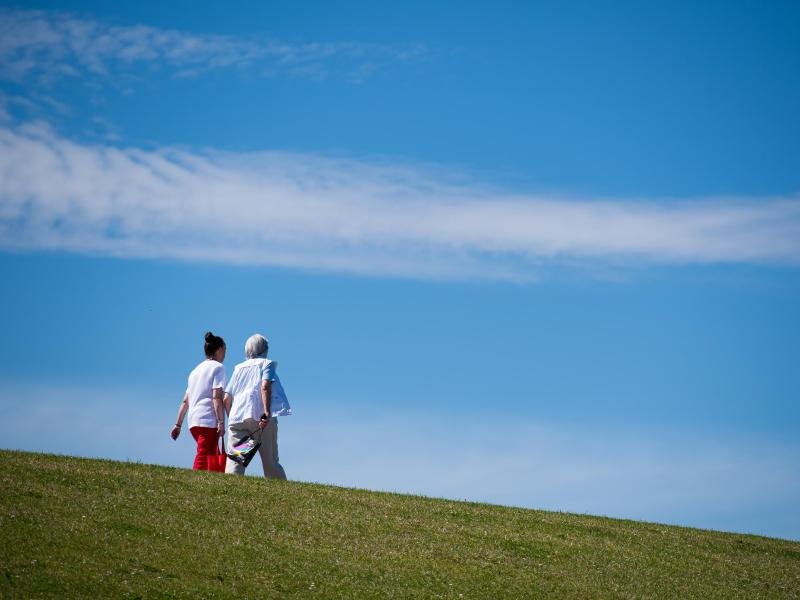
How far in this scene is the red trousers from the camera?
21.3 m

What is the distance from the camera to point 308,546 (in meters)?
17.1

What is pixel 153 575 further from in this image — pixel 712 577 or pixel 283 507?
pixel 712 577

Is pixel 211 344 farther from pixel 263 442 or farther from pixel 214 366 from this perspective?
pixel 263 442

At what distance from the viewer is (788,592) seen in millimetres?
19156

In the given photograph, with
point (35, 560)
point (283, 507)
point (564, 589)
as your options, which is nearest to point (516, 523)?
point (564, 589)

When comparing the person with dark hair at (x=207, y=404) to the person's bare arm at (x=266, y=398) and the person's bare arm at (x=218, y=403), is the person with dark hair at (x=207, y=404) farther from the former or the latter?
the person's bare arm at (x=266, y=398)

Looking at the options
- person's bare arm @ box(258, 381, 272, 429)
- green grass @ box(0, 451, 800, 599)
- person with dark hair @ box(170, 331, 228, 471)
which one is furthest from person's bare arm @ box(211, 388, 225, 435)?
green grass @ box(0, 451, 800, 599)

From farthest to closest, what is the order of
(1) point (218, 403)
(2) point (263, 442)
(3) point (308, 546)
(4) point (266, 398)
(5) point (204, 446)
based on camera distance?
(5) point (204, 446) < (2) point (263, 442) < (1) point (218, 403) < (4) point (266, 398) < (3) point (308, 546)

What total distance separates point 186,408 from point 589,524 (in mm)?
8497

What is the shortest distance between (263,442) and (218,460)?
3.52 feet

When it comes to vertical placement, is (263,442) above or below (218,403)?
below

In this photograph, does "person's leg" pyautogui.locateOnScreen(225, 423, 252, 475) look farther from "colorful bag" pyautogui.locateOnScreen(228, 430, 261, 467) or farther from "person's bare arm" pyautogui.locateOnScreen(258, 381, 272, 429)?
"person's bare arm" pyautogui.locateOnScreen(258, 381, 272, 429)

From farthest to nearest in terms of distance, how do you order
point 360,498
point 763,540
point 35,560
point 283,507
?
point 763,540 < point 360,498 < point 283,507 < point 35,560

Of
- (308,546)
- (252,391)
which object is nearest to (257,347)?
(252,391)
